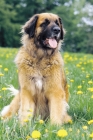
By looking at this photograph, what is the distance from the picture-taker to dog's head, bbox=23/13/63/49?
4.95m

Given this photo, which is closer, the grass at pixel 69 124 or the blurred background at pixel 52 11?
the grass at pixel 69 124

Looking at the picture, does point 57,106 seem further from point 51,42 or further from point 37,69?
point 51,42

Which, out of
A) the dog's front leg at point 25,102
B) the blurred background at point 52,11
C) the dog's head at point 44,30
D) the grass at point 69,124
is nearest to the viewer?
the grass at point 69,124

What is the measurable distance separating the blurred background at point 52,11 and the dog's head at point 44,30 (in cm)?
3965

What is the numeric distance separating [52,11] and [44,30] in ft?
145

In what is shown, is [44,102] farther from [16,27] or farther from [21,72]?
[16,27]

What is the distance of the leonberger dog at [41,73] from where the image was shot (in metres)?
4.82

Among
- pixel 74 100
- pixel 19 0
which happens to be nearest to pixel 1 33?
pixel 19 0

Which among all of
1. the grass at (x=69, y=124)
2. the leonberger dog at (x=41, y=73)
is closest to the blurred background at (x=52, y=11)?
the grass at (x=69, y=124)

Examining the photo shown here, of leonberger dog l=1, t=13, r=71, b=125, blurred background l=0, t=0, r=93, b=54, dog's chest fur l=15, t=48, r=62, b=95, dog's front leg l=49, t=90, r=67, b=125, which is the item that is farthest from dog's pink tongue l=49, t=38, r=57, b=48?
blurred background l=0, t=0, r=93, b=54

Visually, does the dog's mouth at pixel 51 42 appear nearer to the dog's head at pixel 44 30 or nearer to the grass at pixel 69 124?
the dog's head at pixel 44 30

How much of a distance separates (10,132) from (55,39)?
191 cm

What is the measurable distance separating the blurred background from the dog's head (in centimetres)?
3965

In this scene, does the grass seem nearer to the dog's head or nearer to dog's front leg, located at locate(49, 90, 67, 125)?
dog's front leg, located at locate(49, 90, 67, 125)
